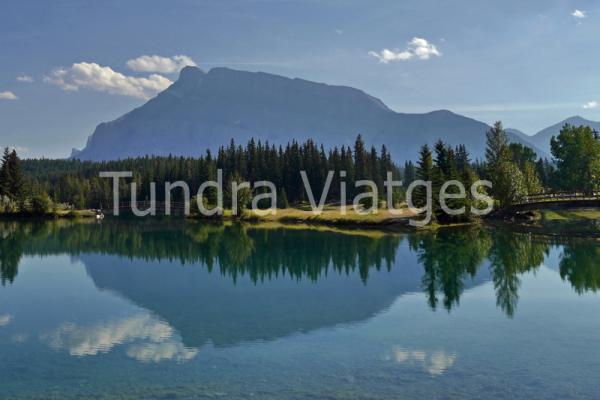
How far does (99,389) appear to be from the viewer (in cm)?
2438

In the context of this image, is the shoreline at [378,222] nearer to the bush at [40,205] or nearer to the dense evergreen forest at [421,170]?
the bush at [40,205]

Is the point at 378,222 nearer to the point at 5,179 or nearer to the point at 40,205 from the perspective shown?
the point at 40,205

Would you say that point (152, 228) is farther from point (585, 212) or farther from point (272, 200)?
point (585, 212)

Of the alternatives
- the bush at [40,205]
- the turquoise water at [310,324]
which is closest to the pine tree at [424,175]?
the turquoise water at [310,324]

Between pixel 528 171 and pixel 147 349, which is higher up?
pixel 528 171

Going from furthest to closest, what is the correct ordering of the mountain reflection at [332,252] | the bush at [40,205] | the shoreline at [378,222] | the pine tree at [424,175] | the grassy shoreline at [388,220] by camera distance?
the bush at [40,205], the pine tree at [424,175], the grassy shoreline at [388,220], the shoreline at [378,222], the mountain reflection at [332,252]

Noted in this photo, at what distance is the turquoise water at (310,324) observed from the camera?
24.6 meters

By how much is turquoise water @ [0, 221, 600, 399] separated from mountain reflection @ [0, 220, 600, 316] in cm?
51

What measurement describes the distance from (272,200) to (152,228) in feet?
148

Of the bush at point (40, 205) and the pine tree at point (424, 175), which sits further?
the bush at point (40, 205)

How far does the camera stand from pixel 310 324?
36.2 meters

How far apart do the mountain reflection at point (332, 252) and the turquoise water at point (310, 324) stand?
1.67 ft

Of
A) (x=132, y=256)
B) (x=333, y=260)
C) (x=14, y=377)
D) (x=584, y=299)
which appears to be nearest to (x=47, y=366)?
(x=14, y=377)

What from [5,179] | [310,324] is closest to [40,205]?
[5,179]
